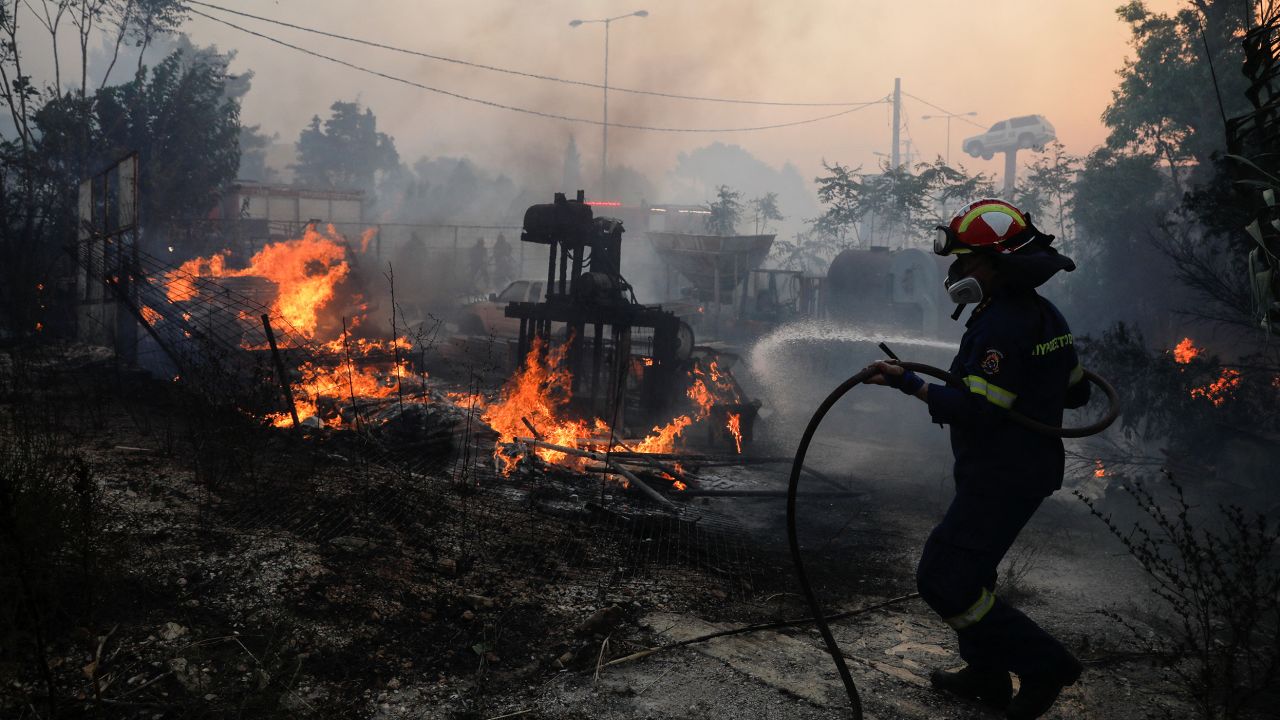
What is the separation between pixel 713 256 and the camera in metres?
26.0

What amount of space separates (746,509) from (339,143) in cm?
5955

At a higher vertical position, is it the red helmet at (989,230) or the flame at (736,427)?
the red helmet at (989,230)

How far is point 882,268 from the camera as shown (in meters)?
21.8

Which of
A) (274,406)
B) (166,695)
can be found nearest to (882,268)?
(274,406)

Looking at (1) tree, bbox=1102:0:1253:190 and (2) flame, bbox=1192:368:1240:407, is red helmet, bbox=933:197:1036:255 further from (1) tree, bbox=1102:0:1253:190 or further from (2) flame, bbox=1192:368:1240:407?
(1) tree, bbox=1102:0:1253:190

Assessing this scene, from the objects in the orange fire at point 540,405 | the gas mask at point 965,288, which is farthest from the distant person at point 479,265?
the gas mask at point 965,288

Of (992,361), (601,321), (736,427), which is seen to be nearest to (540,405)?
(601,321)

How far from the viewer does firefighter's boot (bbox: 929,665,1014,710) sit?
331cm

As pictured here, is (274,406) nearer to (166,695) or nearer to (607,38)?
(166,695)

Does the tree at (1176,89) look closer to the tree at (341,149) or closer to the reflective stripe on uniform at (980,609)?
the reflective stripe on uniform at (980,609)

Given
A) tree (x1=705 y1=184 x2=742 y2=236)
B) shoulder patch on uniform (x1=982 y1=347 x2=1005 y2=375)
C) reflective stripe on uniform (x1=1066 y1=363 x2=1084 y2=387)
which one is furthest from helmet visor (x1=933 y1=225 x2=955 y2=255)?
tree (x1=705 y1=184 x2=742 y2=236)

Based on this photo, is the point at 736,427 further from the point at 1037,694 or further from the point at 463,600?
the point at 1037,694

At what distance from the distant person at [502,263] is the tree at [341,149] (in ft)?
101

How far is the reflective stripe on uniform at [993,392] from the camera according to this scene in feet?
9.79
